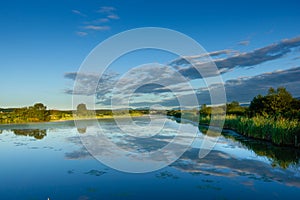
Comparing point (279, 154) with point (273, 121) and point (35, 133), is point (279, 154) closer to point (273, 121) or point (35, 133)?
point (273, 121)

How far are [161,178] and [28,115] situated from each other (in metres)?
33.8

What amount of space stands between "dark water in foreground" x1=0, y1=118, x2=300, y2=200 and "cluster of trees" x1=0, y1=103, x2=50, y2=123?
27.5 metres

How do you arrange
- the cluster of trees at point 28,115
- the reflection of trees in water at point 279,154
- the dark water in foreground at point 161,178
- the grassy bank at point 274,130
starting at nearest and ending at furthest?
the dark water in foreground at point 161,178
the reflection of trees in water at point 279,154
the grassy bank at point 274,130
the cluster of trees at point 28,115

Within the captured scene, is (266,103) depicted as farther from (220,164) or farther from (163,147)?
(220,164)

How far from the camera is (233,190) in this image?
5504 mm

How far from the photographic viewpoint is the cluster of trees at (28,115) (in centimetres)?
3432

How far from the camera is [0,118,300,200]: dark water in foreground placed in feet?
17.5

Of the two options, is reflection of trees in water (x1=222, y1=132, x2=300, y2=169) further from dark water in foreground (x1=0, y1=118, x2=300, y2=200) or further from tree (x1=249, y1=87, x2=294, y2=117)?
tree (x1=249, y1=87, x2=294, y2=117)

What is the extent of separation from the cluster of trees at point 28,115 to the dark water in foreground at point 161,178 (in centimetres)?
2749

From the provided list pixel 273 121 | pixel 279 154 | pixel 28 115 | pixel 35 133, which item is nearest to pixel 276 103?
pixel 273 121

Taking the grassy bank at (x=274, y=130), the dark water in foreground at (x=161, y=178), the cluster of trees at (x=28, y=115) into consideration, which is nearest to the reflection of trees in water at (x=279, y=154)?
the dark water in foreground at (x=161, y=178)

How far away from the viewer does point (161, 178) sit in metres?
6.60

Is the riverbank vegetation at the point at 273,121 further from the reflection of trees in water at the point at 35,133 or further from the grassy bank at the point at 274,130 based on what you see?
the reflection of trees in water at the point at 35,133

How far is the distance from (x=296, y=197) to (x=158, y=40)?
30.3 feet
